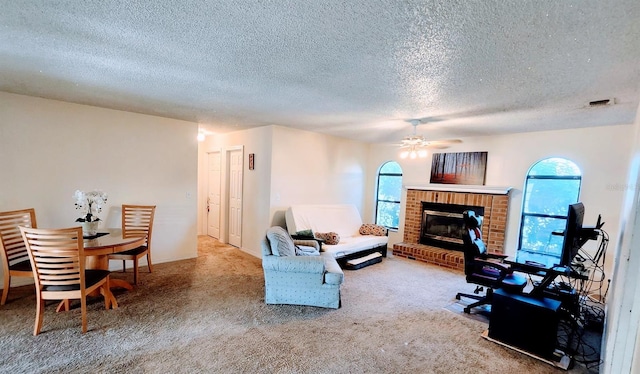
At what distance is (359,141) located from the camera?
245 inches

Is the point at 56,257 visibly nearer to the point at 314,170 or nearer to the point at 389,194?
the point at 314,170

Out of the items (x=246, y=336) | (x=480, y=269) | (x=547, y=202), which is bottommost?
(x=246, y=336)

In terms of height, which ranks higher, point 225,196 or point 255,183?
point 255,183

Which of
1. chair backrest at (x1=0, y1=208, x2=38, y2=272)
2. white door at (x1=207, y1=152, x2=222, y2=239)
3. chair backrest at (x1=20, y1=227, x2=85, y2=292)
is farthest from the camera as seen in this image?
white door at (x1=207, y1=152, x2=222, y2=239)

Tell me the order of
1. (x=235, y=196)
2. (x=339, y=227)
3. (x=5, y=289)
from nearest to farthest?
(x=5, y=289)
(x=339, y=227)
(x=235, y=196)

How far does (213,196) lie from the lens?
6.21 meters

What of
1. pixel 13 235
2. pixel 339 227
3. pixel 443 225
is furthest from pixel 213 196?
pixel 443 225

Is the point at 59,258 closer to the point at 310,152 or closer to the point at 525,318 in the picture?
the point at 310,152

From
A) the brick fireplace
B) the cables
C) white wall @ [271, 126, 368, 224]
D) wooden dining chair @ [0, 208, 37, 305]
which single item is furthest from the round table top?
the brick fireplace

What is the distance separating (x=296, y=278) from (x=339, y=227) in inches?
86.9

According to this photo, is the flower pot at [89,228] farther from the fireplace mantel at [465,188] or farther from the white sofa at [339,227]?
the fireplace mantel at [465,188]

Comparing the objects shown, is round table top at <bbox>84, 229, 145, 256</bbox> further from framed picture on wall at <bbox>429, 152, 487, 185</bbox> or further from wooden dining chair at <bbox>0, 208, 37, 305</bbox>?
framed picture on wall at <bbox>429, 152, 487, 185</bbox>

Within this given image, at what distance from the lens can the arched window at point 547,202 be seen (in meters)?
4.17

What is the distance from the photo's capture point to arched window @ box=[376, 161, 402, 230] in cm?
616
